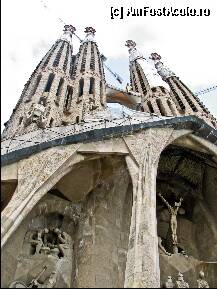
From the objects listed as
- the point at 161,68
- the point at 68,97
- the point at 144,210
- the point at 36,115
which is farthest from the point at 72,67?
the point at 144,210

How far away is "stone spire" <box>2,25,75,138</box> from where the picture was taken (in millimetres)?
15617

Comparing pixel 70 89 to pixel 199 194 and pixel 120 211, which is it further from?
pixel 120 211

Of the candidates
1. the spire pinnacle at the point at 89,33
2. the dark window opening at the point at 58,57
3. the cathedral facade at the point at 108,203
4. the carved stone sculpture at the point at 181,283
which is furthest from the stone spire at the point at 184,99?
the carved stone sculpture at the point at 181,283

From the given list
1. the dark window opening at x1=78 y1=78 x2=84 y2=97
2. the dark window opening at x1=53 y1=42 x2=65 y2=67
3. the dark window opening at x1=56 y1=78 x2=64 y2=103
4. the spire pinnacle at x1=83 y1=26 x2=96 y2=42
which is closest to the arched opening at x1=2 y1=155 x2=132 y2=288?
the dark window opening at x1=56 y1=78 x2=64 y2=103

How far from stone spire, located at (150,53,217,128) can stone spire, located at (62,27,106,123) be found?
364cm

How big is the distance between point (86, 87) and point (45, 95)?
2.32 m

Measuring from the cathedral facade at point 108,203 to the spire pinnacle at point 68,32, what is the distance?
10.8 metres

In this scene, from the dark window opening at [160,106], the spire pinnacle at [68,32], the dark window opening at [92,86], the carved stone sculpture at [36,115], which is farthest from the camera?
the spire pinnacle at [68,32]

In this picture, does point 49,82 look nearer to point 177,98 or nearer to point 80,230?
point 177,98

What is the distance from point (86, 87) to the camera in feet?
66.0

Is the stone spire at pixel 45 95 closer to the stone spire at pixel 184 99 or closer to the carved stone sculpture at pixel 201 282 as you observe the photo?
the stone spire at pixel 184 99

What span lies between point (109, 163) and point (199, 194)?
344 centimetres

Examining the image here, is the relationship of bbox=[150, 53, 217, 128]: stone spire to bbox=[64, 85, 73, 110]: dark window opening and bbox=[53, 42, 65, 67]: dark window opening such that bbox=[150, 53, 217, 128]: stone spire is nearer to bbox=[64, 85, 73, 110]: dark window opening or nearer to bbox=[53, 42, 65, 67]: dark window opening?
bbox=[64, 85, 73, 110]: dark window opening

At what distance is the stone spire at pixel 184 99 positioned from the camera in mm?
21136
